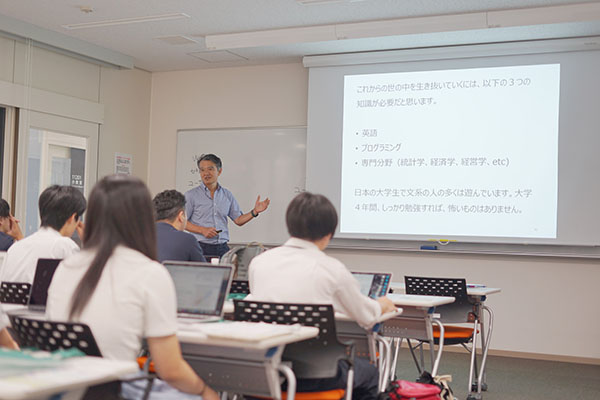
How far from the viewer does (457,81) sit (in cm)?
653

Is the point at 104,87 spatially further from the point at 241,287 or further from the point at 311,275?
the point at 311,275

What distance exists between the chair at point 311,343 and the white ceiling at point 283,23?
3.52 metres

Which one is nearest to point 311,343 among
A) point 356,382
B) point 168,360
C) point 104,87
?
point 356,382

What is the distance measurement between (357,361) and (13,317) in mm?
1458

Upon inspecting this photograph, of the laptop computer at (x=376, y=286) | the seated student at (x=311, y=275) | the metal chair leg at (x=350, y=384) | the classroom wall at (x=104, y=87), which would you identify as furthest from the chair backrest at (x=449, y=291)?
the classroom wall at (x=104, y=87)

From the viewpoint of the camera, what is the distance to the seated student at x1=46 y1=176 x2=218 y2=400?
6.19 ft

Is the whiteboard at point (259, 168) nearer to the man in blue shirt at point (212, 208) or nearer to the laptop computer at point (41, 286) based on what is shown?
the man in blue shirt at point (212, 208)

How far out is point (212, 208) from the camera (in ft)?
21.8

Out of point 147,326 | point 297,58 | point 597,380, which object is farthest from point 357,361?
point 297,58

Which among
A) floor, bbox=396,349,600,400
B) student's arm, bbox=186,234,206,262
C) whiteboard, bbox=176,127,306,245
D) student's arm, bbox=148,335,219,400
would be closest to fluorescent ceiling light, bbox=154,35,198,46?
whiteboard, bbox=176,127,306,245

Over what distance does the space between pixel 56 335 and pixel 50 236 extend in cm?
156

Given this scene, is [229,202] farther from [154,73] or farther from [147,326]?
[147,326]

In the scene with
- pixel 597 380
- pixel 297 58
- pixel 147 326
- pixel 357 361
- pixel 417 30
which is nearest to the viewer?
pixel 147 326

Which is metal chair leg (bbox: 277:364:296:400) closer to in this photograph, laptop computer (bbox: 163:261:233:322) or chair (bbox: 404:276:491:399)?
laptop computer (bbox: 163:261:233:322)
